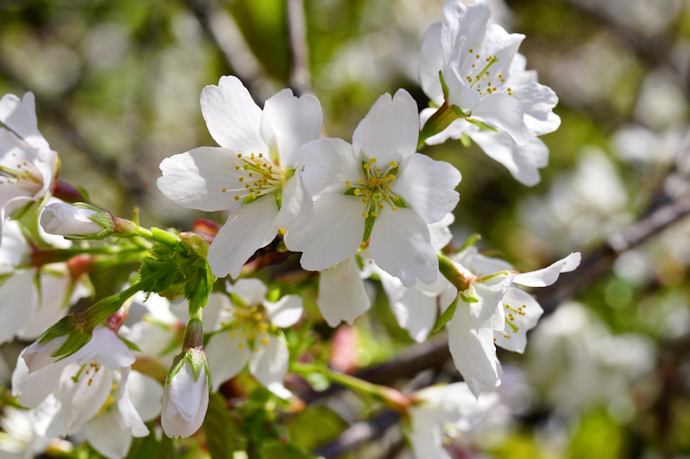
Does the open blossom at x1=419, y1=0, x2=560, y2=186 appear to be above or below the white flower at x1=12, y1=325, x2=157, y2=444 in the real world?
above

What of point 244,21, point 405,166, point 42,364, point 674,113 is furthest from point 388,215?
point 674,113

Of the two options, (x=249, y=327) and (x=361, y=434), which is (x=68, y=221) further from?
(x=361, y=434)

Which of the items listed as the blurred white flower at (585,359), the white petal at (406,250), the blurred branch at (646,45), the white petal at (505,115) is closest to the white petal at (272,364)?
the white petal at (406,250)

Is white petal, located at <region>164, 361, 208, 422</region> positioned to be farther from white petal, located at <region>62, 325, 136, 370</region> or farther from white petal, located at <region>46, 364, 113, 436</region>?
white petal, located at <region>46, 364, 113, 436</region>

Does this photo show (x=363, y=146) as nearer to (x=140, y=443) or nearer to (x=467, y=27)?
(x=467, y=27)

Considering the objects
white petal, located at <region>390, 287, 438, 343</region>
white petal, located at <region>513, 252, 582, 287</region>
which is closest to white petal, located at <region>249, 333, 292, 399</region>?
white petal, located at <region>390, 287, 438, 343</region>

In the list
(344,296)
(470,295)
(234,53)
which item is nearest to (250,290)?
(344,296)
